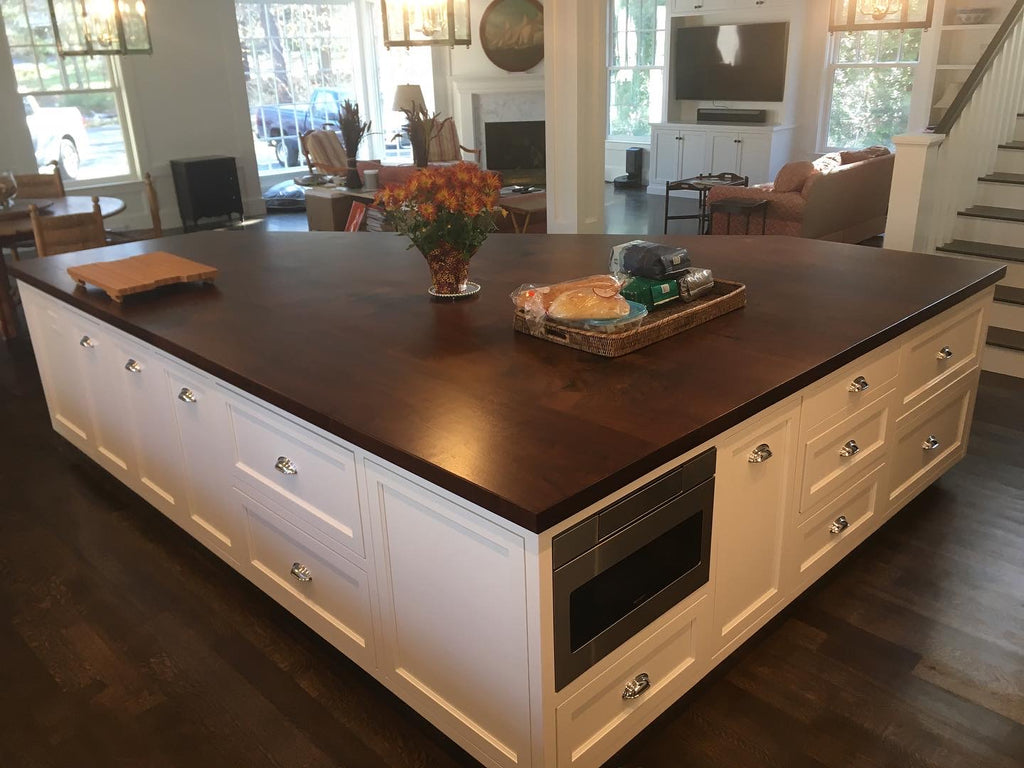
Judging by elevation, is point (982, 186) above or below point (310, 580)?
above

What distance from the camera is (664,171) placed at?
33.2ft

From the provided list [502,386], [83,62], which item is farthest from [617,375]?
[83,62]

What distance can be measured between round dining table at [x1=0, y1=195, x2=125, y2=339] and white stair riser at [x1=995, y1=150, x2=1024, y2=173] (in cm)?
515

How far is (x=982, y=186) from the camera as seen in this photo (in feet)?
15.5

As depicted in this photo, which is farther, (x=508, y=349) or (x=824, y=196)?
(x=824, y=196)

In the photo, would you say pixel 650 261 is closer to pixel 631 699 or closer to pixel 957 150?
pixel 631 699

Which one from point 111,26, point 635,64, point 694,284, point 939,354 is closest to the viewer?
point 694,284

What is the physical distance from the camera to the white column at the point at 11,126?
24.7 ft

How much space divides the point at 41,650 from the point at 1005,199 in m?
5.00

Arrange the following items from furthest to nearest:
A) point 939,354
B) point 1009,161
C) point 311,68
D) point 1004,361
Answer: point 311,68 < point 1009,161 < point 1004,361 < point 939,354

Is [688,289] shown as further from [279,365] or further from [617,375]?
[279,365]

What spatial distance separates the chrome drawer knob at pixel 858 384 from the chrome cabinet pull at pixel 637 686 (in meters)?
0.90

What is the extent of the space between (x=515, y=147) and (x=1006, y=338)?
7.59 m

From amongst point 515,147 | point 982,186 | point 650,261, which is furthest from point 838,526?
point 515,147
